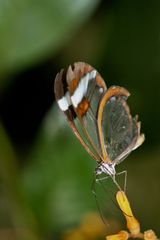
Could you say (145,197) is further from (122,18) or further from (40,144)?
(122,18)

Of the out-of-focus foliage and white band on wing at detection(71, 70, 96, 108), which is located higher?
the out-of-focus foliage

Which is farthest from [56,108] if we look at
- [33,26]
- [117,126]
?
[117,126]

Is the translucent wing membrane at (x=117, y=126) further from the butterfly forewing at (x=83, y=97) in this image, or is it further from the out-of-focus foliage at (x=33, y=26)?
the out-of-focus foliage at (x=33, y=26)

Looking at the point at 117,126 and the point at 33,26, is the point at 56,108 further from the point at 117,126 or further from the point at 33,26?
the point at 117,126

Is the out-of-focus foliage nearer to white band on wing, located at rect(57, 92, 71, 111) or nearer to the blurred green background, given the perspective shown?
the blurred green background

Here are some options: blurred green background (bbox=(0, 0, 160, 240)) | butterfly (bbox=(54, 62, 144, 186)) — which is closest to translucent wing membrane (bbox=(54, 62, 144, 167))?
butterfly (bbox=(54, 62, 144, 186))

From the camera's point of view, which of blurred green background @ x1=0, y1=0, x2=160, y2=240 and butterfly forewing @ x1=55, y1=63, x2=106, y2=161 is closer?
butterfly forewing @ x1=55, y1=63, x2=106, y2=161
